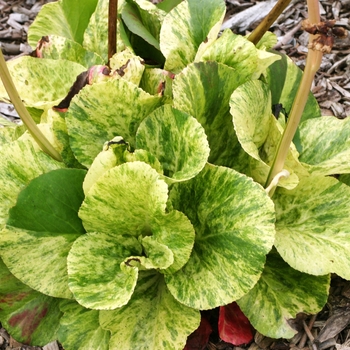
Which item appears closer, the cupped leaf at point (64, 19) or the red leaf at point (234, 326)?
the red leaf at point (234, 326)

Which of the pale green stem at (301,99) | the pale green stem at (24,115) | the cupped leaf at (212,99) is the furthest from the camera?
the cupped leaf at (212,99)

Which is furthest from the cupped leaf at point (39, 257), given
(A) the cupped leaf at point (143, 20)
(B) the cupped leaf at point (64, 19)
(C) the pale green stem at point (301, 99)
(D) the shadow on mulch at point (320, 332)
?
(B) the cupped leaf at point (64, 19)

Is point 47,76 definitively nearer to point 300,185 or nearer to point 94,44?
point 94,44

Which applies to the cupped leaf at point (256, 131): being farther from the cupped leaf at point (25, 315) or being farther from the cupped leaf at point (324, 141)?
the cupped leaf at point (25, 315)

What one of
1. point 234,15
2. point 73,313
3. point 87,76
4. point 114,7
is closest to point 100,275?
point 73,313

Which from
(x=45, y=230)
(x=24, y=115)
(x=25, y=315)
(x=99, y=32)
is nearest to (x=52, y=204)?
(x=45, y=230)

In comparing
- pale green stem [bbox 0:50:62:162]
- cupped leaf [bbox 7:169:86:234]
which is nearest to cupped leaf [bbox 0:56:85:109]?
pale green stem [bbox 0:50:62:162]
